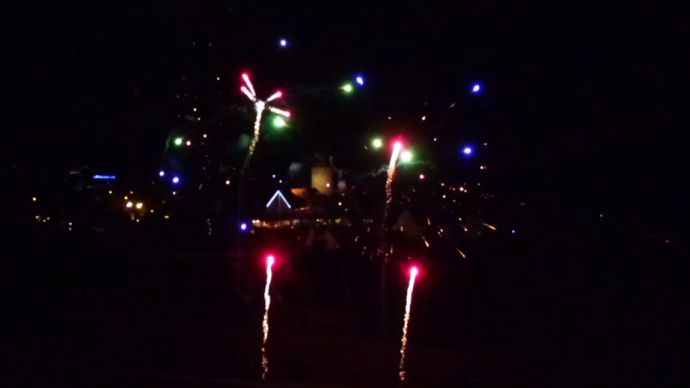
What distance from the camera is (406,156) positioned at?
739 cm

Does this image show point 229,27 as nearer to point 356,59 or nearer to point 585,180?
point 356,59

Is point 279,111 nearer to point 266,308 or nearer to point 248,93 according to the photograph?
point 248,93

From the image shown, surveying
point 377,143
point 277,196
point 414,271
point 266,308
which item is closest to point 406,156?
point 377,143

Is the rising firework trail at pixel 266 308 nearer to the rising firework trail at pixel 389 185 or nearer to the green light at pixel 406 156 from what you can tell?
the rising firework trail at pixel 389 185

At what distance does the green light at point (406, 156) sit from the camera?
7.33m

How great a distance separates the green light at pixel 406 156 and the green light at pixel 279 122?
5.52ft

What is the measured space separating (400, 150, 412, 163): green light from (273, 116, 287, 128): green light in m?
1.68

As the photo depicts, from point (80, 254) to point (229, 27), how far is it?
12.8 ft

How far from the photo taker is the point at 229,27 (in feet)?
26.2

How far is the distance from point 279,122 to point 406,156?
1794 mm

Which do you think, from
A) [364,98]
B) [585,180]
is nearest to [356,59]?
[364,98]

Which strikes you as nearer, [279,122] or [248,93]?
[248,93]

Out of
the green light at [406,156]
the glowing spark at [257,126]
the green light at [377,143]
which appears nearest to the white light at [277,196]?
the glowing spark at [257,126]

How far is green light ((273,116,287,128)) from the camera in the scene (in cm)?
810
